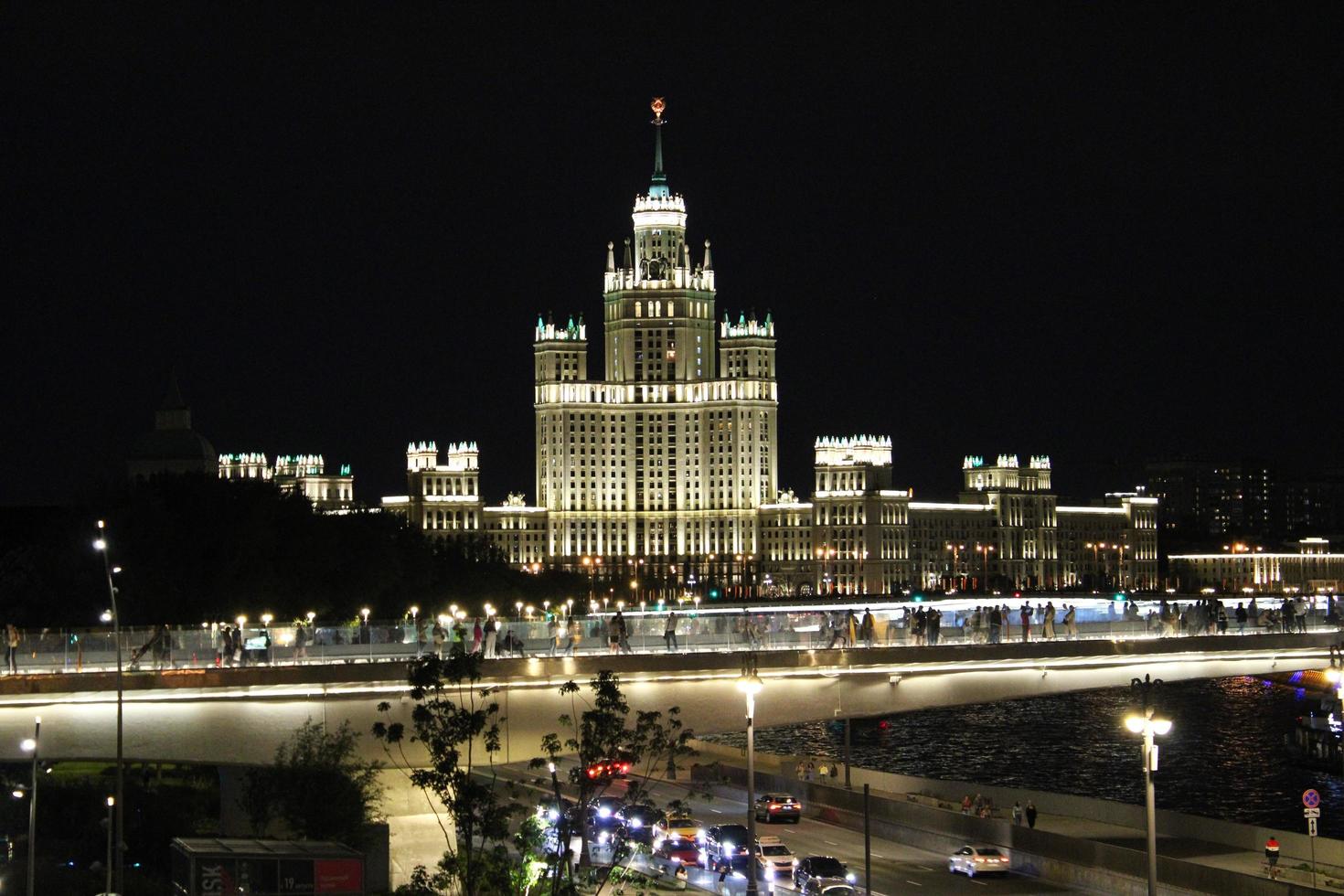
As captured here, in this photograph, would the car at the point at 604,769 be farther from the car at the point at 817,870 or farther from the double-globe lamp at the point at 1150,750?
the double-globe lamp at the point at 1150,750

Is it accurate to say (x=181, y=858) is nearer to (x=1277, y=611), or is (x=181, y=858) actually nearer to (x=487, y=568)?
(x=1277, y=611)

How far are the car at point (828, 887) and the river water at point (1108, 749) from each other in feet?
81.0

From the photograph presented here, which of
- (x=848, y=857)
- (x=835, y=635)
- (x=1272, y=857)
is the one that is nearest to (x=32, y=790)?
(x=848, y=857)

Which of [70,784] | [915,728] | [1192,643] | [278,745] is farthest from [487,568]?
[278,745]

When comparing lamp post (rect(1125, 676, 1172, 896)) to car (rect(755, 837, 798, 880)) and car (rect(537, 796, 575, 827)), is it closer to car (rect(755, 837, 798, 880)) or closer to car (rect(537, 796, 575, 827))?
car (rect(537, 796, 575, 827))

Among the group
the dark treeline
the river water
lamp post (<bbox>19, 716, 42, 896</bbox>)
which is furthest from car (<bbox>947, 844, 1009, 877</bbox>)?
the dark treeline

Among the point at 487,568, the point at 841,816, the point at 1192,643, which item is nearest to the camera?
the point at 841,816

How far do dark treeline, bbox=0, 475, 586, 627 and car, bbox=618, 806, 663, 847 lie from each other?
38.6 metres

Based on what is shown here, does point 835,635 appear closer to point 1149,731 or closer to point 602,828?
point 602,828

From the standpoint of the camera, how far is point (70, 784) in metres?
83.6

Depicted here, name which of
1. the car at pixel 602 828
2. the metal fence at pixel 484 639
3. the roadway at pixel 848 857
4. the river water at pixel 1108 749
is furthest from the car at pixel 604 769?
the river water at pixel 1108 749

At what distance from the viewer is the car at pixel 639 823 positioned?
164ft

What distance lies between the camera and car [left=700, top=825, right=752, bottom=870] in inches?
2336

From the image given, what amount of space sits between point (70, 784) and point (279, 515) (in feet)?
113
